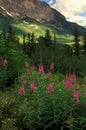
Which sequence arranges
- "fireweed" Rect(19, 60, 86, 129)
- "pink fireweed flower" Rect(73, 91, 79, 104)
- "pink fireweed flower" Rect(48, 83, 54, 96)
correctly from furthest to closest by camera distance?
1. "pink fireweed flower" Rect(48, 83, 54, 96)
2. "fireweed" Rect(19, 60, 86, 129)
3. "pink fireweed flower" Rect(73, 91, 79, 104)

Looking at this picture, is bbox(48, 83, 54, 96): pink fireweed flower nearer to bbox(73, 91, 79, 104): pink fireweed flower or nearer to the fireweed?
the fireweed

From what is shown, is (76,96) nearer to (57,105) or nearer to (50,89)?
(57,105)

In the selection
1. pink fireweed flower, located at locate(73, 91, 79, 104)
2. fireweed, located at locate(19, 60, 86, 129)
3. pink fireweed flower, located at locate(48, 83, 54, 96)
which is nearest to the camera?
pink fireweed flower, located at locate(73, 91, 79, 104)

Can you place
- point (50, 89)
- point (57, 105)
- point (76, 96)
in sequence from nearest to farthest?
point (76, 96)
point (57, 105)
point (50, 89)

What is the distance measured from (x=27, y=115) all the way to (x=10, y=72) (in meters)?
8.90

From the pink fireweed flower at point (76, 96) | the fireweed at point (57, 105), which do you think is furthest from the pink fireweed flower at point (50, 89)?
the pink fireweed flower at point (76, 96)

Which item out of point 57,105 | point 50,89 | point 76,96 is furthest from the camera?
point 50,89

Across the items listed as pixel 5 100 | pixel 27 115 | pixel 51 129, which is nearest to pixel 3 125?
pixel 27 115

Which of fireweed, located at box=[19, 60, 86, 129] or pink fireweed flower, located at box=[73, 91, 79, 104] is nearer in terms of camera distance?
→ pink fireweed flower, located at box=[73, 91, 79, 104]

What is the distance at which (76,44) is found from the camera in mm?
91250

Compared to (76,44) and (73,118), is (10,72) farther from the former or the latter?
(76,44)

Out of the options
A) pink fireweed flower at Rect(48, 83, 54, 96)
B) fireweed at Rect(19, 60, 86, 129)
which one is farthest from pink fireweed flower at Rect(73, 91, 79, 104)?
pink fireweed flower at Rect(48, 83, 54, 96)

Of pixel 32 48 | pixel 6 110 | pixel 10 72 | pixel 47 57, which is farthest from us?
pixel 32 48

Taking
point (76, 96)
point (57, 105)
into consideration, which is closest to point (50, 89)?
point (57, 105)
